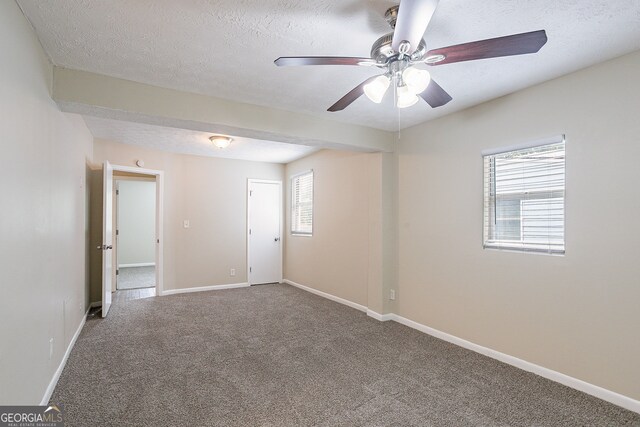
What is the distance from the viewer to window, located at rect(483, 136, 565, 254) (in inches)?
102

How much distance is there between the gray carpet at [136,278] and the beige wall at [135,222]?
0.41 m

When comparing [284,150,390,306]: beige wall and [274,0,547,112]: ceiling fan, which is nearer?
[274,0,547,112]: ceiling fan

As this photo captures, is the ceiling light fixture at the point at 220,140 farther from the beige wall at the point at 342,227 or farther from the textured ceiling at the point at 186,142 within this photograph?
the beige wall at the point at 342,227

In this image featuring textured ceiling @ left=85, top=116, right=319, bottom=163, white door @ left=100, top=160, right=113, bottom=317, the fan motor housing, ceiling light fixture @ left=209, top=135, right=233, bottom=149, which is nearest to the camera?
the fan motor housing

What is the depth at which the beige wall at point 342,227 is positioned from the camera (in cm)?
427

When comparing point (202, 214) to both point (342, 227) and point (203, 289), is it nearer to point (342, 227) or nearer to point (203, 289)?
point (203, 289)

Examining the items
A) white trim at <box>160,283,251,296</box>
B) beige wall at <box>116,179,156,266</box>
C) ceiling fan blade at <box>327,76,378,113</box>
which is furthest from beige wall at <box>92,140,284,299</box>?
ceiling fan blade at <box>327,76,378,113</box>

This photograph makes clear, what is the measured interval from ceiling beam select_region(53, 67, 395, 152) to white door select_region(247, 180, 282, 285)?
2826mm

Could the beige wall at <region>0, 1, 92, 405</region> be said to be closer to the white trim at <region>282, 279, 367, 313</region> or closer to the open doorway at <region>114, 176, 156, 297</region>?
the white trim at <region>282, 279, 367, 313</region>

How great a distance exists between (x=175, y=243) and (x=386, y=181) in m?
3.71

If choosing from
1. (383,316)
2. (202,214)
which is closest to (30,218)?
(383,316)

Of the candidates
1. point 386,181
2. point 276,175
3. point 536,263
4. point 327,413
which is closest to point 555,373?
point 536,263

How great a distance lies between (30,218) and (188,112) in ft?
4.69

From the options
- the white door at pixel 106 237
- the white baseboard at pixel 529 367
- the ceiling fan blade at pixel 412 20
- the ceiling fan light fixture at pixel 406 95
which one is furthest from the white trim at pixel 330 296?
the ceiling fan blade at pixel 412 20
